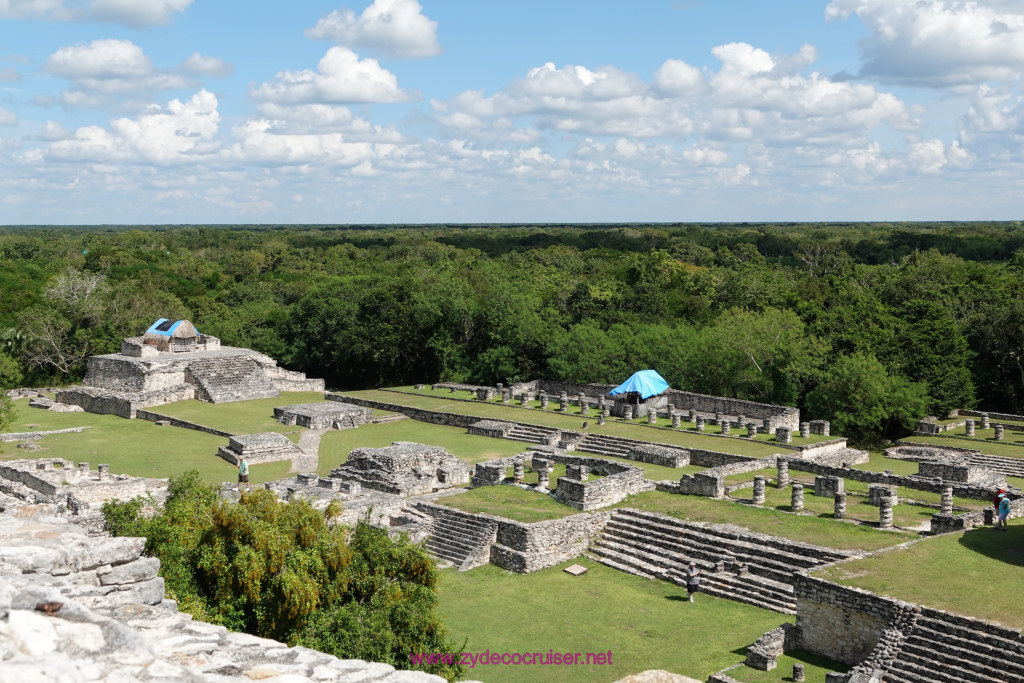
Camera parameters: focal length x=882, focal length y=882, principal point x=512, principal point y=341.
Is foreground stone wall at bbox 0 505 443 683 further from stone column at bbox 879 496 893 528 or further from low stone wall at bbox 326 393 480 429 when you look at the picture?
low stone wall at bbox 326 393 480 429

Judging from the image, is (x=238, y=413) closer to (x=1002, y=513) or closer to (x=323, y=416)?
(x=323, y=416)

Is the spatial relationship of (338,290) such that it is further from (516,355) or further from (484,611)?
(484,611)

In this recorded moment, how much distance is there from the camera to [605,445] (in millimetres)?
29078

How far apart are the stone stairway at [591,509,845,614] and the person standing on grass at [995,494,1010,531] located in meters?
3.49

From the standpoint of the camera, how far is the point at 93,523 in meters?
15.7

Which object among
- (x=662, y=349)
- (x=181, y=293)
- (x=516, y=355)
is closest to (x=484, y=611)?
(x=662, y=349)

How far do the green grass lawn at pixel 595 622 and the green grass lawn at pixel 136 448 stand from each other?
1077 centimetres

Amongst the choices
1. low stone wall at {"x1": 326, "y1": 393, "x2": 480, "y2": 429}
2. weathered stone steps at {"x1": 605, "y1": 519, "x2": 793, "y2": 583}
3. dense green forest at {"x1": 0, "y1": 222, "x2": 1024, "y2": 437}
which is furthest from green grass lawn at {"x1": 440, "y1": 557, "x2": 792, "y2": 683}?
dense green forest at {"x1": 0, "y1": 222, "x2": 1024, "y2": 437}

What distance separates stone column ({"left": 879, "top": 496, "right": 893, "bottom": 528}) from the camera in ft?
60.7

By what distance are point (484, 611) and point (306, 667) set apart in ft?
38.3

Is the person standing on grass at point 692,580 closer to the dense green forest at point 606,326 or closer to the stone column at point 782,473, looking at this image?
the stone column at point 782,473

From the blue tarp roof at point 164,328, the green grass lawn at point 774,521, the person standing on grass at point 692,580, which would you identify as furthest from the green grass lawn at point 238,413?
the person standing on grass at point 692,580

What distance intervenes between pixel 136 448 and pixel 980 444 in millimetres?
28093

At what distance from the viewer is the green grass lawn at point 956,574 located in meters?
13.6
